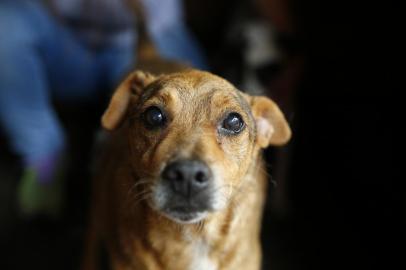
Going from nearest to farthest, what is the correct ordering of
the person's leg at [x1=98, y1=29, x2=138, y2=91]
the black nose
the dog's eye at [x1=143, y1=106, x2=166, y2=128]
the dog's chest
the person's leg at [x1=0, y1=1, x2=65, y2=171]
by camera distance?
1. the black nose
2. the dog's eye at [x1=143, y1=106, x2=166, y2=128]
3. the dog's chest
4. the person's leg at [x1=0, y1=1, x2=65, y2=171]
5. the person's leg at [x1=98, y1=29, x2=138, y2=91]

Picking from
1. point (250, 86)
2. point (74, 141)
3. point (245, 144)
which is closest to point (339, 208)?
point (250, 86)

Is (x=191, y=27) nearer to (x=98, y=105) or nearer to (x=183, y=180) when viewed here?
(x=98, y=105)

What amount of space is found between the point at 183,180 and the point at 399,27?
4.95 ft

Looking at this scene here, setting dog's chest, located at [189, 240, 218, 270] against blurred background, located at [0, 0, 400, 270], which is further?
blurred background, located at [0, 0, 400, 270]

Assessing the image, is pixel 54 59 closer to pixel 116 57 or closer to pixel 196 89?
pixel 116 57

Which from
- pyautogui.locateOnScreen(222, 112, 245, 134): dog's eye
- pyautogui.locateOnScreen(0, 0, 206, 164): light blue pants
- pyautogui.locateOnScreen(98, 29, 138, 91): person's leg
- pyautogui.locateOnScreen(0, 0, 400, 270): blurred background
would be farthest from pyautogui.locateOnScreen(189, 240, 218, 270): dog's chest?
pyautogui.locateOnScreen(98, 29, 138, 91): person's leg

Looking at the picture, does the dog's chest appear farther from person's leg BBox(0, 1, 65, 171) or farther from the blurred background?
person's leg BBox(0, 1, 65, 171)

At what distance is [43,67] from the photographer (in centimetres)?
264

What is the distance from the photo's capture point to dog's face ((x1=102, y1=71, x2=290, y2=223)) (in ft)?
4.60

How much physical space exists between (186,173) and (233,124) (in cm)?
26

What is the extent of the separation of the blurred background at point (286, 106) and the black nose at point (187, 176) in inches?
40.4

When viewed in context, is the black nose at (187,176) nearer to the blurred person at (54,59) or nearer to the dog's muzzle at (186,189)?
the dog's muzzle at (186,189)

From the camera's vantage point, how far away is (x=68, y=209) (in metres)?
2.81

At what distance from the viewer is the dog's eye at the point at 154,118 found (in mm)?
1535
